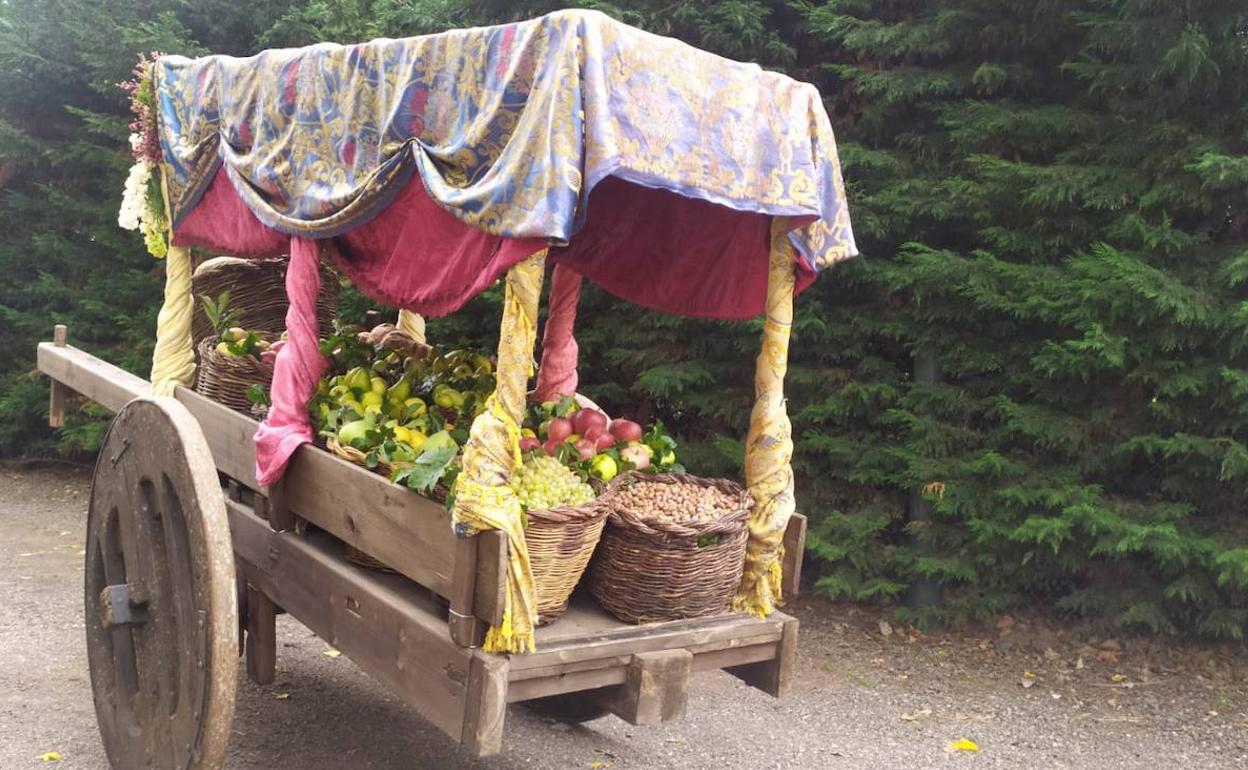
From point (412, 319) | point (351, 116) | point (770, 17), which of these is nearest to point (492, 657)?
point (351, 116)

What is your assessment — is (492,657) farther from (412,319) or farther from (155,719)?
(412,319)

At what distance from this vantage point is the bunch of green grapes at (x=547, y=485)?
2.79 m

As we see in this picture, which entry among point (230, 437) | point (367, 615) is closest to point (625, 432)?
point (367, 615)

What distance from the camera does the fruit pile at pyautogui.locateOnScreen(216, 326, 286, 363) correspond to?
414cm

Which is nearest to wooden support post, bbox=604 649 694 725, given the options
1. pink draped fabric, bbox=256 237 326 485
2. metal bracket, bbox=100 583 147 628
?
pink draped fabric, bbox=256 237 326 485

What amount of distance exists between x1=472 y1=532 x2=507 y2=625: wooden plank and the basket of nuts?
16.8 inches

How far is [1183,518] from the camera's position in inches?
200

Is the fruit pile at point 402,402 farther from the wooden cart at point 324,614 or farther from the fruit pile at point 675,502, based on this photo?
the fruit pile at point 675,502

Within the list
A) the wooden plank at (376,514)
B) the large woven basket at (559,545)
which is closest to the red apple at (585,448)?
the large woven basket at (559,545)

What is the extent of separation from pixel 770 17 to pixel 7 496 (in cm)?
695

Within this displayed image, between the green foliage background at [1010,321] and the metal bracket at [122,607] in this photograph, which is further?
the green foliage background at [1010,321]

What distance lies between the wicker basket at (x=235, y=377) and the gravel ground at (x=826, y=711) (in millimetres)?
1288

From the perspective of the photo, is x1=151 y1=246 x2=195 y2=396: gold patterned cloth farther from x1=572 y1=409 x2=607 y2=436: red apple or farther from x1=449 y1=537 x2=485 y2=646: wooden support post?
x1=449 y1=537 x2=485 y2=646: wooden support post

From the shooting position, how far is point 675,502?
121 inches
